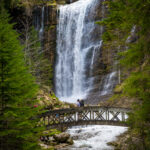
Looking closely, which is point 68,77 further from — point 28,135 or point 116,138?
point 28,135

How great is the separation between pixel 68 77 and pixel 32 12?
51.7 ft

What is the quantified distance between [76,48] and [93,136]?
20156 millimetres

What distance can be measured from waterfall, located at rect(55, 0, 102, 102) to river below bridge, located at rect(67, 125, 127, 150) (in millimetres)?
11723

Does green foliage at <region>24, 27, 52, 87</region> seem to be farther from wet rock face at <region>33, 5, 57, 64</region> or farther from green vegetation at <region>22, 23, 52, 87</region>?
wet rock face at <region>33, 5, 57, 64</region>

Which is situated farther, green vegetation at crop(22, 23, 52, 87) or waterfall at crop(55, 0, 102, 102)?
waterfall at crop(55, 0, 102, 102)

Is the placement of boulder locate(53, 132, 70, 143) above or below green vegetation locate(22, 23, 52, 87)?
below

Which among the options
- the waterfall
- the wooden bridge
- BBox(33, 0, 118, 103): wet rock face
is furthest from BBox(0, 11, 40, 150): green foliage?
the waterfall

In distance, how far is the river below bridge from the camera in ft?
46.0

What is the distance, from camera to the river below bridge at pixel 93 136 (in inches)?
552

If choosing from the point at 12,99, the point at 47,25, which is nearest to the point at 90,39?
the point at 47,25

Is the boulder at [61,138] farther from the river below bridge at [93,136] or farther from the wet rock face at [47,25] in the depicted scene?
the wet rock face at [47,25]

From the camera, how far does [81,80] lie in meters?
31.5

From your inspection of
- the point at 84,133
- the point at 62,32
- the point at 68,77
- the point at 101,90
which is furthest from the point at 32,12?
the point at 84,133

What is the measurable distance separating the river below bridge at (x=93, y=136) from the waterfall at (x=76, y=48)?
38.5 feet
